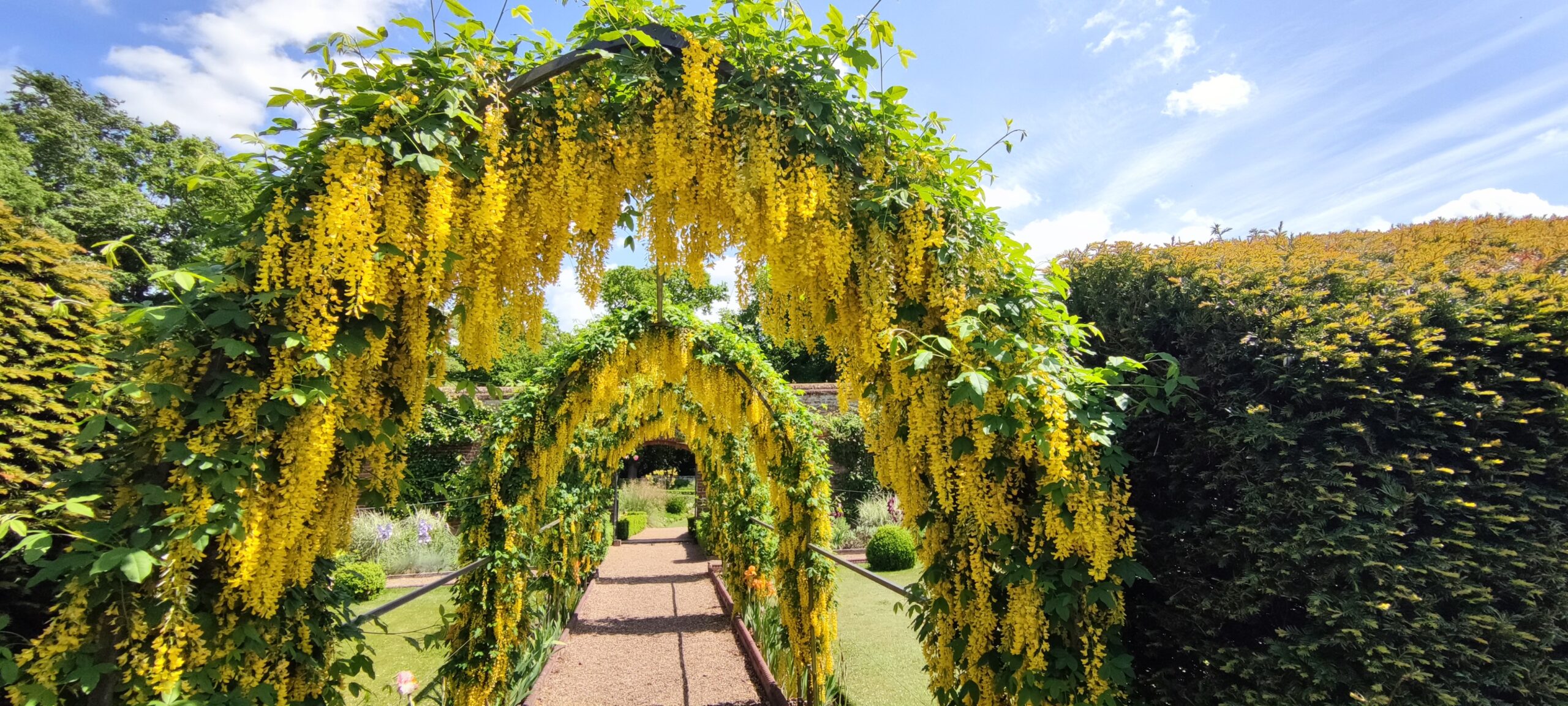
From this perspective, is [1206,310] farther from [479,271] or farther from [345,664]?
[345,664]

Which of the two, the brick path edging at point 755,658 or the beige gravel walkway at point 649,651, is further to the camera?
the beige gravel walkway at point 649,651

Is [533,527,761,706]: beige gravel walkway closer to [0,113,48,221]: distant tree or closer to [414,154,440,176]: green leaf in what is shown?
[414,154,440,176]: green leaf

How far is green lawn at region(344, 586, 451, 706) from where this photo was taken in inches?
188

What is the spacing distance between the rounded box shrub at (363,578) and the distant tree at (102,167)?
501 inches

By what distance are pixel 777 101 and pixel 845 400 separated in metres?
1.29

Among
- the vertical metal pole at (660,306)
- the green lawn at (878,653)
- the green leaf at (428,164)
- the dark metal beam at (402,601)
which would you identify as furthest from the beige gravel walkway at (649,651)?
the green leaf at (428,164)

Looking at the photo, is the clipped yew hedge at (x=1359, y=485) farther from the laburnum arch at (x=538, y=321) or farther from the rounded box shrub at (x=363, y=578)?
the rounded box shrub at (x=363, y=578)

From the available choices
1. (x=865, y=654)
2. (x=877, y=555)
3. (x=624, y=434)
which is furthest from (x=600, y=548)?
(x=865, y=654)

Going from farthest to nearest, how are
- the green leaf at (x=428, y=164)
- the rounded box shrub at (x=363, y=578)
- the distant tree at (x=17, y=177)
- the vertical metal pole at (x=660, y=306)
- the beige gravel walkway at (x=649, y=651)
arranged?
Answer: the distant tree at (x=17, y=177)
the rounded box shrub at (x=363, y=578)
the beige gravel walkway at (x=649, y=651)
the vertical metal pole at (x=660, y=306)
the green leaf at (x=428, y=164)

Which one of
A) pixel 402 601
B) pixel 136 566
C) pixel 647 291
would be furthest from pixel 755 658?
pixel 647 291

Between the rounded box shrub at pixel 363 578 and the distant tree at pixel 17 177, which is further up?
the distant tree at pixel 17 177

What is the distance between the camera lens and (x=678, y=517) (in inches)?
826

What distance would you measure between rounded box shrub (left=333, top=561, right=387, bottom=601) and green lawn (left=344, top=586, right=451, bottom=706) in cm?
16

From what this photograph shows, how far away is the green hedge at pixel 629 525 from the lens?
1603 cm
